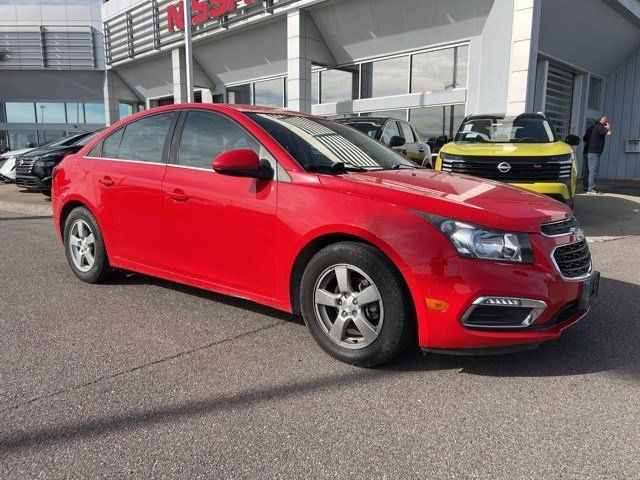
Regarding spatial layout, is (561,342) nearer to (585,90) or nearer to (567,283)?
(567,283)

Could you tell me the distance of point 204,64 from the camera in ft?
70.9

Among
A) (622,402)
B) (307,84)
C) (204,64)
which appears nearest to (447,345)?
(622,402)

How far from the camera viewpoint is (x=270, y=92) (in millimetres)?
19891

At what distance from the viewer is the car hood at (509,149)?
768 centimetres

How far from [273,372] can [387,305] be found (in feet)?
2.54

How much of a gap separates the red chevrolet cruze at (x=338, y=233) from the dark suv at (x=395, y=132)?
18.1 feet

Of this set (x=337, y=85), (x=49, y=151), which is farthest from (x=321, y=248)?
(x=337, y=85)

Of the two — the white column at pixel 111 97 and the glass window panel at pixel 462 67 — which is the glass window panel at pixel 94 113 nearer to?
the white column at pixel 111 97

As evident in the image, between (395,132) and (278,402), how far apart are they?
890 centimetres

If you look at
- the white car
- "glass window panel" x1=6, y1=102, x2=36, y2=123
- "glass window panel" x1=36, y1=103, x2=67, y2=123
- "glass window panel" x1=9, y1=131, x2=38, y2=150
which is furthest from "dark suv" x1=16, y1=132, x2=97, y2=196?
"glass window panel" x1=9, y1=131, x2=38, y2=150

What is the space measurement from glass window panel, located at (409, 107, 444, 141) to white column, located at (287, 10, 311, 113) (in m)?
3.47

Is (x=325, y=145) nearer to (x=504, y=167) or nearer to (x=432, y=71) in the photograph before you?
(x=504, y=167)

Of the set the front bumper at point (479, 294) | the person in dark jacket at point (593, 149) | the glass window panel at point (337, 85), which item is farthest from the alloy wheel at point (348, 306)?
the glass window panel at point (337, 85)

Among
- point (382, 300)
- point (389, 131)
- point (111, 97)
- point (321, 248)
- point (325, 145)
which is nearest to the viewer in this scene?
point (382, 300)
